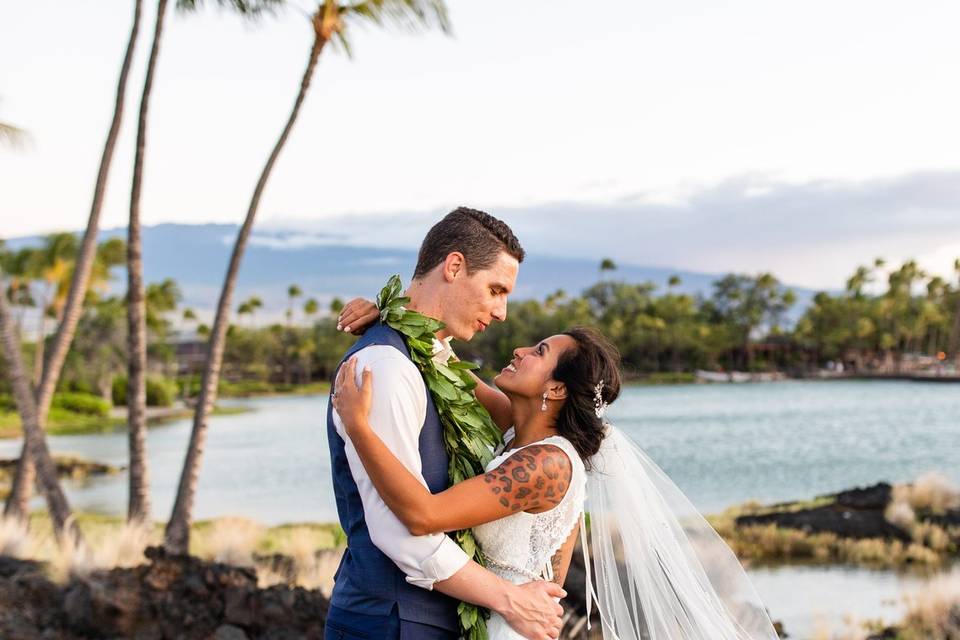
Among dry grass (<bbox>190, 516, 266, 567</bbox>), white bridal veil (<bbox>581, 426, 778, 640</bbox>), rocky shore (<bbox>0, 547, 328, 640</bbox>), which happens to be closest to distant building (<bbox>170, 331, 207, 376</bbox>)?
dry grass (<bbox>190, 516, 266, 567</bbox>)

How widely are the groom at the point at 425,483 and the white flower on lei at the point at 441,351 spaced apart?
0.12 ft

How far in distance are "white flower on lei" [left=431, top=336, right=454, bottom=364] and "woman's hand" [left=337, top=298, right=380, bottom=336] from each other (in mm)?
209

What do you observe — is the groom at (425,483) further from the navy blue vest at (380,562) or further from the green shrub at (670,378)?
the green shrub at (670,378)

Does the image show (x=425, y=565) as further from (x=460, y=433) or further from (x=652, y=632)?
(x=652, y=632)

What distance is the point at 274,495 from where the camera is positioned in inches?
1033

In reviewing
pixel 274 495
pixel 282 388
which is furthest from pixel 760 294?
pixel 274 495

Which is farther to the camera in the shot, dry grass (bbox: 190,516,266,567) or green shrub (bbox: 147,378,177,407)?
green shrub (bbox: 147,378,177,407)

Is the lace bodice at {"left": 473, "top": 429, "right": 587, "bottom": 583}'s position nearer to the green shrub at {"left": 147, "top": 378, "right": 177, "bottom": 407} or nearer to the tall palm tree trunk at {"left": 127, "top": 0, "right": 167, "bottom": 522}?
the tall palm tree trunk at {"left": 127, "top": 0, "right": 167, "bottom": 522}

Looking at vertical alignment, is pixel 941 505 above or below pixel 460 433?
below

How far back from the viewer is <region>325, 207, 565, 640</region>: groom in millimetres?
2453

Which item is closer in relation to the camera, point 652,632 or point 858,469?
point 652,632

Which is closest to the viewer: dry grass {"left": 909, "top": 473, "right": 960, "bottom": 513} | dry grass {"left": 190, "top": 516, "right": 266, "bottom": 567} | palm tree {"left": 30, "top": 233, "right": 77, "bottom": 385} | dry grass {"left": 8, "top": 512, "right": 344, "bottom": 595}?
dry grass {"left": 8, "top": 512, "right": 344, "bottom": 595}

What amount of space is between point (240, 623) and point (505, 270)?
4400 mm

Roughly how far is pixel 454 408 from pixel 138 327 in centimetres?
745
